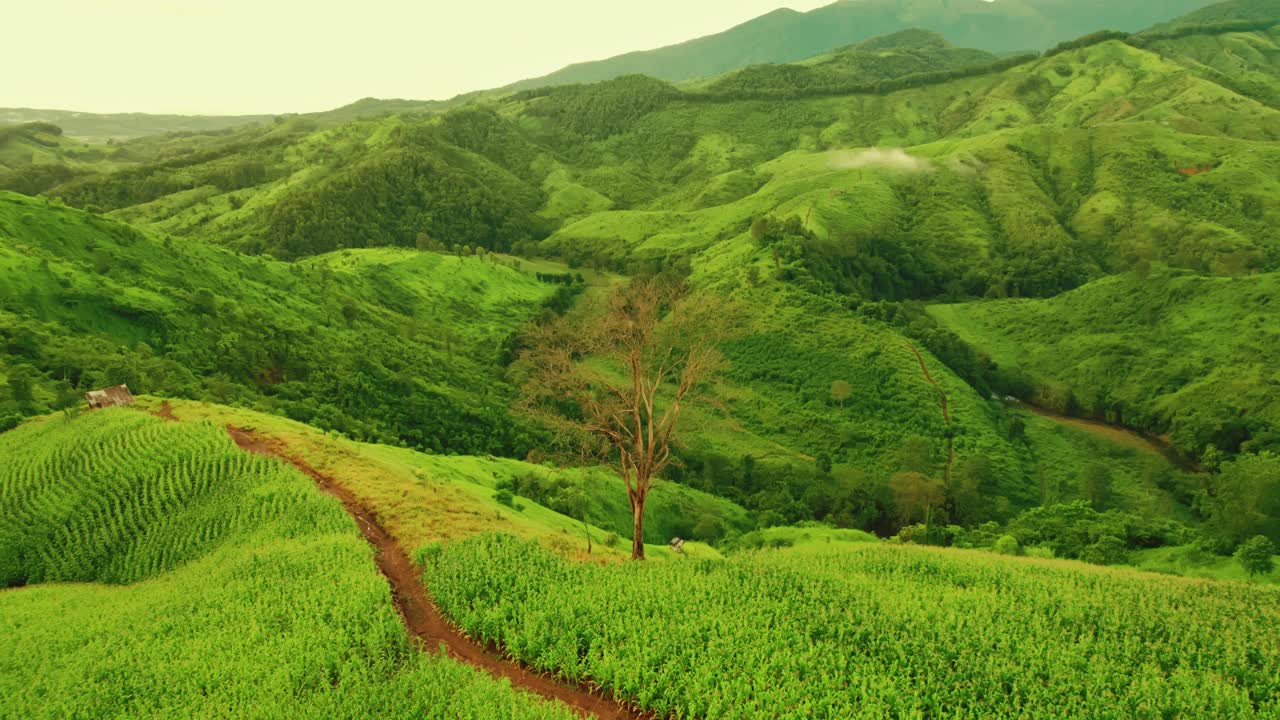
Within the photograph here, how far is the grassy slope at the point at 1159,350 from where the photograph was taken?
310ft

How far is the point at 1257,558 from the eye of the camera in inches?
1299

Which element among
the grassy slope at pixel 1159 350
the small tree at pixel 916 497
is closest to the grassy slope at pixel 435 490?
the small tree at pixel 916 497

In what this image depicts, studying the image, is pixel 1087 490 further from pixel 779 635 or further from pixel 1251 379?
pixel 779 635

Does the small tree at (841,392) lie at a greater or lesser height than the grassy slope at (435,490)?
lesser

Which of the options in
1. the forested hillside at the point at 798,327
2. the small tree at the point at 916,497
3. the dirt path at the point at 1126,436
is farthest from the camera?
the dirt path at the point at 1126,436

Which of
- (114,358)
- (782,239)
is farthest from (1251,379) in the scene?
(114,358)

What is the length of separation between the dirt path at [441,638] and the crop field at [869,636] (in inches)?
19.4

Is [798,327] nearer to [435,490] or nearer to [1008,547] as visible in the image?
[1008,547]

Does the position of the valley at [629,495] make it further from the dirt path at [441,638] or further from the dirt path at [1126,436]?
the dirt path at [1126,436]

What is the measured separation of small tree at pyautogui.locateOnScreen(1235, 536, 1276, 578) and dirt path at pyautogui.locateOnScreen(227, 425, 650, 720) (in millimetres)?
38230

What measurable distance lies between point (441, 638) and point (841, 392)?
312 feet

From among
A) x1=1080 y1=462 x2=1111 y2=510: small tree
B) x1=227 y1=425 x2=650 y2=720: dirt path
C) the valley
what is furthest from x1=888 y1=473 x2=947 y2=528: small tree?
x1=227 y1=425 x2=650 y2=720: dirt path

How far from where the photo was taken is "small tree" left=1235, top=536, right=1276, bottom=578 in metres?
32.8

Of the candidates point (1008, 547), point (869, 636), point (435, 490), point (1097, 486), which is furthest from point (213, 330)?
point (1097, 486)
